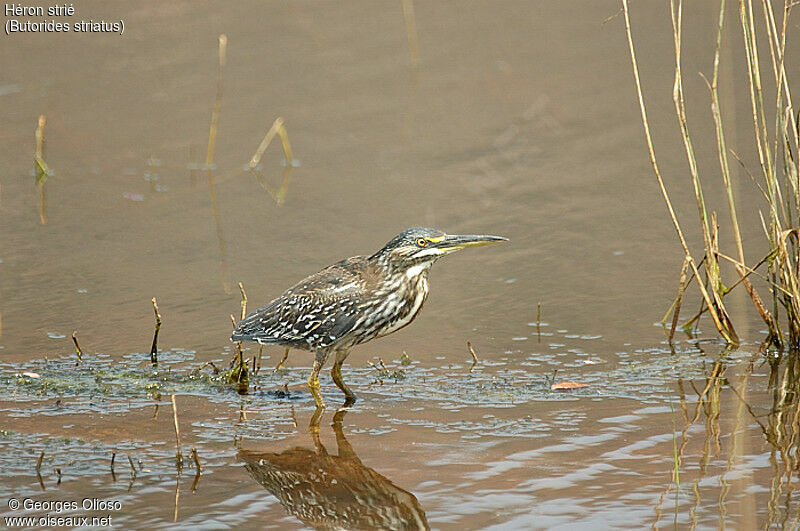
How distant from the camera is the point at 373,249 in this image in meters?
10.1

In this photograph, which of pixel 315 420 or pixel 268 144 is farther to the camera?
pixel 268 144

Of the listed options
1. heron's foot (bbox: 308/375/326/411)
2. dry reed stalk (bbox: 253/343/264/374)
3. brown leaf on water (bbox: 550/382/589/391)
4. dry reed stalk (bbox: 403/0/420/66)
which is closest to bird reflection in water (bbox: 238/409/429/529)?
heron's foot (bbox: 308/375/326/411)

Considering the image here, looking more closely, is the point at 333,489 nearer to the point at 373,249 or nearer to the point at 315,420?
the point at 315,420

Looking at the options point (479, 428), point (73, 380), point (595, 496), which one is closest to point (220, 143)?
point (73, 380)

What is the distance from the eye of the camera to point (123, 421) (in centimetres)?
689

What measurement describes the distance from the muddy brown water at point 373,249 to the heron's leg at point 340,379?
0.54 ft

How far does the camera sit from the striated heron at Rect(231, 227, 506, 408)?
714 cm

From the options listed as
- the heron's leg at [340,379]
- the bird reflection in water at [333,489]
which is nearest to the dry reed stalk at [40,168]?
the heron's leg at [340,379]

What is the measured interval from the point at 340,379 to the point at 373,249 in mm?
2903

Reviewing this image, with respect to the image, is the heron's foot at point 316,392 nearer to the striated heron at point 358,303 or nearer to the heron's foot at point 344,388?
the striated heron at point 358,303

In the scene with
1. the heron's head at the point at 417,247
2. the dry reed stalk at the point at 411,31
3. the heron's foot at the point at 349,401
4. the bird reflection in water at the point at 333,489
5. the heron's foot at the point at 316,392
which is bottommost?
the bird reflection in water at the point at 333,489

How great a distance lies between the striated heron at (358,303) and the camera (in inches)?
281

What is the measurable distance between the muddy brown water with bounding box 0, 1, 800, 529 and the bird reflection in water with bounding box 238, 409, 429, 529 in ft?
0.07

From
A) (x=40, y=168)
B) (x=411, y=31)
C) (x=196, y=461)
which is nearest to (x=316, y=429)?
(x=196, y=461)
